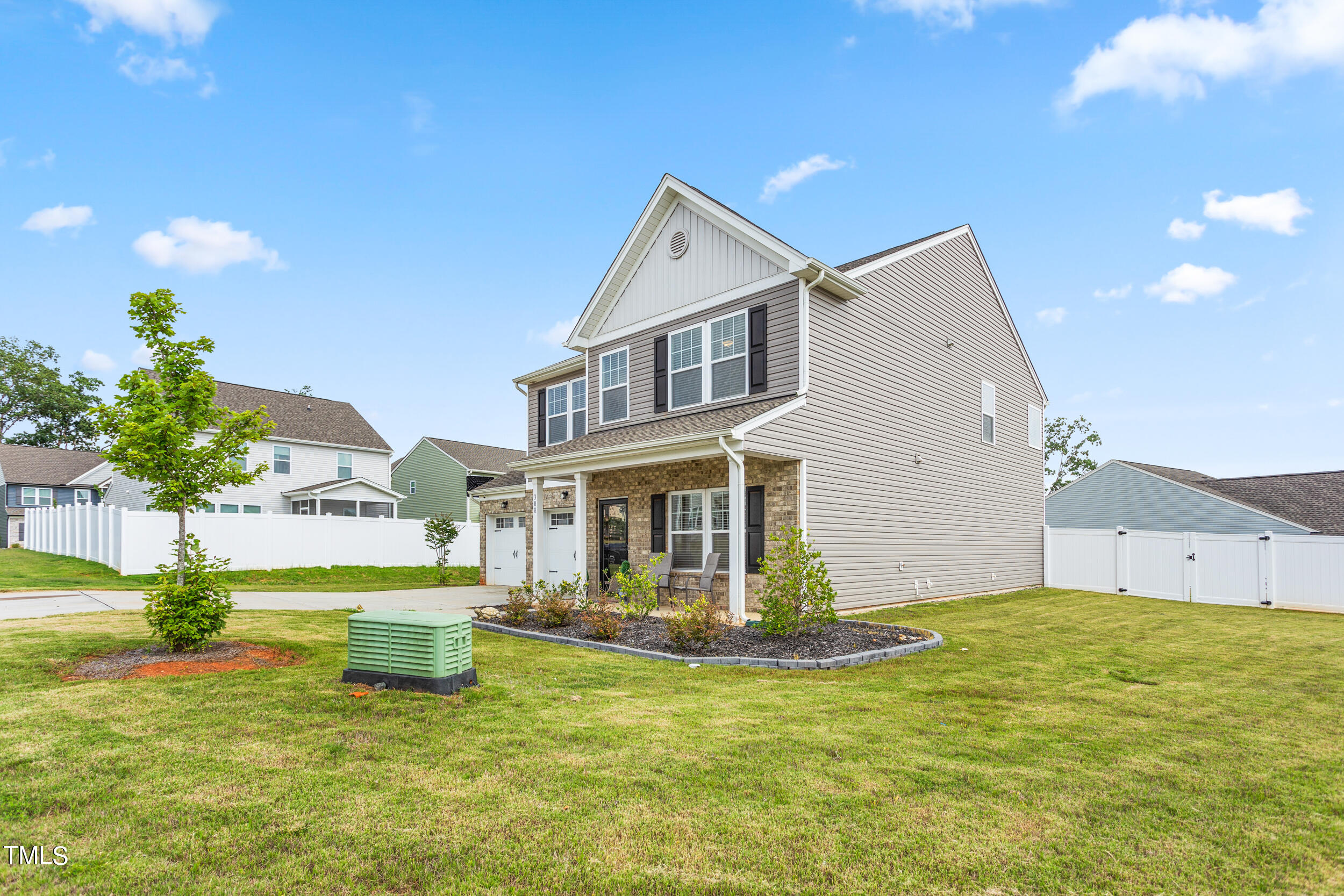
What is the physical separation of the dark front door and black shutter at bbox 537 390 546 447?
3963 mm

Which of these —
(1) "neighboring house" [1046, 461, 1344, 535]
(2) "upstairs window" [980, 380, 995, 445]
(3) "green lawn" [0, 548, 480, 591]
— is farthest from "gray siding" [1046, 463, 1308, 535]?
(3) "green lawn" [0, 548, 480, 591]

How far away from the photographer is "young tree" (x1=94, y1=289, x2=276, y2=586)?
24.9ft

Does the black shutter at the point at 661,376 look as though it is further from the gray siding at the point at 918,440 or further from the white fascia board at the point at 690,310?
the gray siding at the point at 918,440

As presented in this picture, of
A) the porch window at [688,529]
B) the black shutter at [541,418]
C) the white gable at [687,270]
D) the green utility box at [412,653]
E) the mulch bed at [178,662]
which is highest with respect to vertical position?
the white gable at [687,270]

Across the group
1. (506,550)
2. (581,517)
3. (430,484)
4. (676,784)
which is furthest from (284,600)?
(430,484)

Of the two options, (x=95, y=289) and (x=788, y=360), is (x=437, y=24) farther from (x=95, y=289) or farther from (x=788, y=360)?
(x=95, y=289)

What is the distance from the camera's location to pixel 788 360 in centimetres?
1196

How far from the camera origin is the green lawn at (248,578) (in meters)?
16.8

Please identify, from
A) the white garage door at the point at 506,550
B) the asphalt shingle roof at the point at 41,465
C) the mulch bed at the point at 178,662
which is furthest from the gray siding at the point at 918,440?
the asphalt shingle roof at the point at 41,465

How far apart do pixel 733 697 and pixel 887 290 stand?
394 inches

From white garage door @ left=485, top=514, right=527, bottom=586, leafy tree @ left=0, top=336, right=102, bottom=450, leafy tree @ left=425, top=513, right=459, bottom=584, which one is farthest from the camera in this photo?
leafy tree @ left=0, top=336, right=102, bottom=450

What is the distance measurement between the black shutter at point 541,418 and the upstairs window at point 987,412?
36.0 feet

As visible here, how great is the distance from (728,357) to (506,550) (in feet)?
30.5

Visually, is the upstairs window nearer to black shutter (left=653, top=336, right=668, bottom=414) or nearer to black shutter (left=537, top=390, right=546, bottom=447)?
black shutter (left=653, top=336, right=668, bottom=414)
